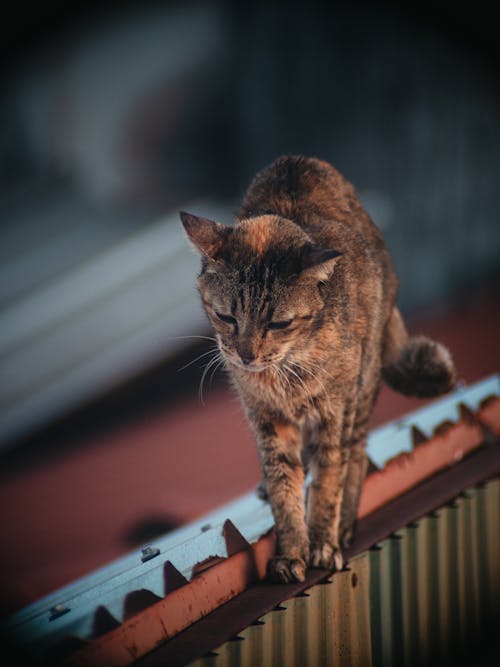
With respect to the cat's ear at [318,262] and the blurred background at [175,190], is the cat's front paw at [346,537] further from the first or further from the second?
the blurred background at [175,190]

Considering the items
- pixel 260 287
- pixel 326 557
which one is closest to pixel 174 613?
pixel 326 557

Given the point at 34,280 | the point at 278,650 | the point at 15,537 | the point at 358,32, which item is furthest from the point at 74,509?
the point at 358,32

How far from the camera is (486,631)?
239 cm

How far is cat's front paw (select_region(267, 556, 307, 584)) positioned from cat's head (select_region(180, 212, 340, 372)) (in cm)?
45

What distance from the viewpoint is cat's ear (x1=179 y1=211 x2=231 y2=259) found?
5.59 feet

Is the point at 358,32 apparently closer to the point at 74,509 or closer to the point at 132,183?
the point at 132,183

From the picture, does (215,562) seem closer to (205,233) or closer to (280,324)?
(280,324)

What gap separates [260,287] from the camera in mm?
1702

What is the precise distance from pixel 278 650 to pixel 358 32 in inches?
206

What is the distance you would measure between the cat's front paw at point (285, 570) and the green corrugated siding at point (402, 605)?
1.8 inches

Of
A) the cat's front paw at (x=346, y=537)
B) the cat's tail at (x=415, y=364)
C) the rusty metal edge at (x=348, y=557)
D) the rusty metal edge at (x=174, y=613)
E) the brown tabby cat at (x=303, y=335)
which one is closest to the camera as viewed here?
the rusty metal edge at (x=174, y=613)

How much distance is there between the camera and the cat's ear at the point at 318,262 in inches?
64.4

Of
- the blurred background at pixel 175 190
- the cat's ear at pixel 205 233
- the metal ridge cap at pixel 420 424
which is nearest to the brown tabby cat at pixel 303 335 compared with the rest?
the cat's ear at pixel 205 233

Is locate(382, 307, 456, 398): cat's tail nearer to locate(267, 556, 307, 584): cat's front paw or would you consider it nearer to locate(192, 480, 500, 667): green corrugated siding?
locate(192, 480, 500, 667): green corrugated siding
